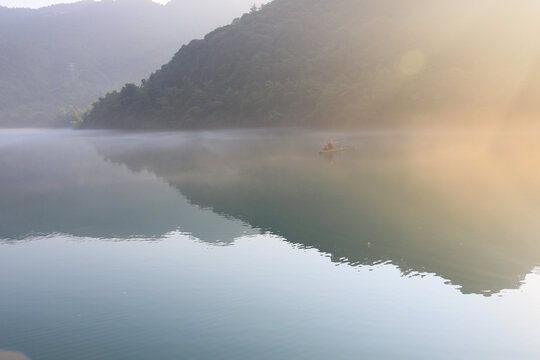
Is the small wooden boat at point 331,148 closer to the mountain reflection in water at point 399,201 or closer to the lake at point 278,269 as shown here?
the mountain reflection in water at point 399,201

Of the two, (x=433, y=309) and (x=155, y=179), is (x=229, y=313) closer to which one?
(x=433, y=309)

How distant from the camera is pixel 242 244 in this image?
72.6 ft

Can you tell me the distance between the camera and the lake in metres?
12.9

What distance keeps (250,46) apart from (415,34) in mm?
53500

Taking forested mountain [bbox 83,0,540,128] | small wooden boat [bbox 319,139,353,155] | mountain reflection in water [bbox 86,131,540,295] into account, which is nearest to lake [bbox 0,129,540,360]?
mountain reflection in water [bbox 86,131,540,295]

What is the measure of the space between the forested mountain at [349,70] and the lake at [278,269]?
65517mm

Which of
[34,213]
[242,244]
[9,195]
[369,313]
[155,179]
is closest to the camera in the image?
[369,313]

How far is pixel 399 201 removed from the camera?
99.7ft

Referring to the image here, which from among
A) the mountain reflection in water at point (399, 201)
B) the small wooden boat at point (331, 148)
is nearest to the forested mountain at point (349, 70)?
the mountain reflection in water at point (399, 201)

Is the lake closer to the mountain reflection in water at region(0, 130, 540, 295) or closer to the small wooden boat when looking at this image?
the mountain reflection in water at region(0, 130, 540, 295)


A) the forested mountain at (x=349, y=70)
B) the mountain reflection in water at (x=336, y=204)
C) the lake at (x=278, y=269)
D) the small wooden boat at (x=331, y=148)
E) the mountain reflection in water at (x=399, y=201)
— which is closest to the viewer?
the lake at (x=278, y=269)

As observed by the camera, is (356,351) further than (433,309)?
No

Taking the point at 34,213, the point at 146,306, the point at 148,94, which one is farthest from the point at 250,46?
the point at 146,306

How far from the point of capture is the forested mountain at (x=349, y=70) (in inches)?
3873
